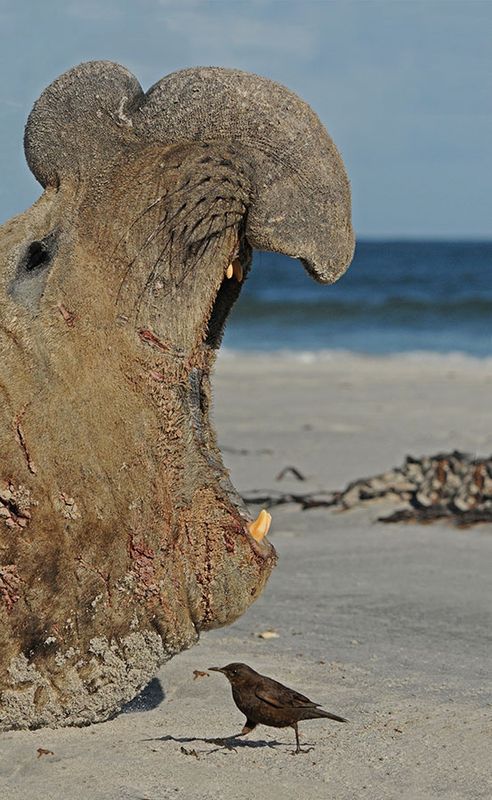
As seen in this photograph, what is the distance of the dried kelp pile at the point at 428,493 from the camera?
6.54 m

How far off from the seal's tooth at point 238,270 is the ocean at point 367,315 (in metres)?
8.63

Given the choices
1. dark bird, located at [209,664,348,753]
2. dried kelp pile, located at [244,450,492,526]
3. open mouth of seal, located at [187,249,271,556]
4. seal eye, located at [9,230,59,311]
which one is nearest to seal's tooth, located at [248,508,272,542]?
open mouth of seal, located at [187,249,271,556]

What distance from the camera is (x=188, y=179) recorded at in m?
3.05

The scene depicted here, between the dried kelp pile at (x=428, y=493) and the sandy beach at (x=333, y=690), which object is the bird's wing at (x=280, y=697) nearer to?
the sandy beach at (x=333, y=690)

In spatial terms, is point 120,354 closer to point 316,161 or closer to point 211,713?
point 316,161

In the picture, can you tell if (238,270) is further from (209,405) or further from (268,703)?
(268,703)

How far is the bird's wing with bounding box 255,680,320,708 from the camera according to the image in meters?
3.10

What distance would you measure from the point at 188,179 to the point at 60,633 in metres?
1.13

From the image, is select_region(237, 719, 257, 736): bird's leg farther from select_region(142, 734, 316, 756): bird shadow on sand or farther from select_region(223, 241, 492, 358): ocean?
select_region(223, 241, 492, 358): ocean

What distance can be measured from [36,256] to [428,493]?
416cm

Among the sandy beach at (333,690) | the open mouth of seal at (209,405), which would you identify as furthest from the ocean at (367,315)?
the open mouth of seal at (209,405)

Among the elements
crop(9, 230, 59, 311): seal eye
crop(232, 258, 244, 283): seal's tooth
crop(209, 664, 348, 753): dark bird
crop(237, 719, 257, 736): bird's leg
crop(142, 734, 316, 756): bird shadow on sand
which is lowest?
crop(142, 734, 316, 756): bird shadow on sand

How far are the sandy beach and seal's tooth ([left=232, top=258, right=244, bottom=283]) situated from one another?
3.92 ft

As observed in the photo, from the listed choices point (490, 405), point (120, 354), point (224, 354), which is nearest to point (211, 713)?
point (120, 354)
